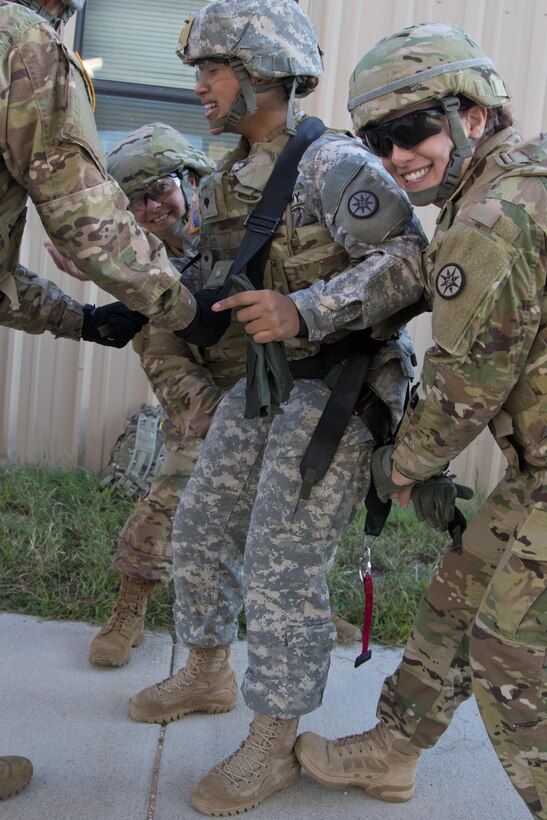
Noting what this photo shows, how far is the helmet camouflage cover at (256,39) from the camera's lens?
2658mm

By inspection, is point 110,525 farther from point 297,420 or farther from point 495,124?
point 495,124

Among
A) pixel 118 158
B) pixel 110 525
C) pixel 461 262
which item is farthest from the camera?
pixel 110 525

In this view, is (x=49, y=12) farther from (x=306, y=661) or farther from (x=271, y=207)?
(x=306, y=661)

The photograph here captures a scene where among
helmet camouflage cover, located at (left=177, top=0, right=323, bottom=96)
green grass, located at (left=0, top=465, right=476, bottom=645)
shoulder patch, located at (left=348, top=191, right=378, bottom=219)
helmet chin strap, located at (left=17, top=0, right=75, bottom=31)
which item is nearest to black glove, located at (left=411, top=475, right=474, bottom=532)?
shoulder patch, located at (left=348, top=191, right=378, bottom=219)

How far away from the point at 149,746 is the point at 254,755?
1.33 feet

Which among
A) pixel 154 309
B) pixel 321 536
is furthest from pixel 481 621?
pixel 154 309

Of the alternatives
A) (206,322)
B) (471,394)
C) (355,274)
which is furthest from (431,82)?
(206,322)

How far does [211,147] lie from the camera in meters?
5.18

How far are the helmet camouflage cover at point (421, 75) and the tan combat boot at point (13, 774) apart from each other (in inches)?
74.7

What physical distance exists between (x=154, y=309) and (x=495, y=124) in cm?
100

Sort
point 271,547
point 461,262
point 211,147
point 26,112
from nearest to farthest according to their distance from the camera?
point 461,262, point 26,112, point 271,547, point 211,147

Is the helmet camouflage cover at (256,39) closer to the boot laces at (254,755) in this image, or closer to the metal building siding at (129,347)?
the boot laces at (254,755)

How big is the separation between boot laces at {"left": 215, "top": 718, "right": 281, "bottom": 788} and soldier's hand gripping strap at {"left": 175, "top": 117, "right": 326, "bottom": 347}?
1111 millimetres

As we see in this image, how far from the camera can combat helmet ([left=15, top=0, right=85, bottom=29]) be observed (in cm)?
251
